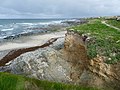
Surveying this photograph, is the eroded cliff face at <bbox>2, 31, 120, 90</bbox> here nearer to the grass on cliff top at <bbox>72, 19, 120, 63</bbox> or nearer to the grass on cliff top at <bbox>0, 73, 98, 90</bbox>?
the grass on cliff top at <bbox>72, 19, 120, 63</bbox>

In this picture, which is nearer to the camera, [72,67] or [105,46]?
[105,46]

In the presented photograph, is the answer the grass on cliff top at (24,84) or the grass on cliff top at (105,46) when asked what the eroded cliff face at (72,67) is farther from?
the grass on cliff top at (24,84)

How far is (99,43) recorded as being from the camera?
1934 centimetres

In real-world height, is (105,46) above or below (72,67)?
above

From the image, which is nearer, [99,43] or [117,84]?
[117,84]

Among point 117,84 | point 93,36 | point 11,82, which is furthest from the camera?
point 93,36

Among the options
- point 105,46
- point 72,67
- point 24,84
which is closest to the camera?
point 24,84

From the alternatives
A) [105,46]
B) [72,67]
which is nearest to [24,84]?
[105,46]

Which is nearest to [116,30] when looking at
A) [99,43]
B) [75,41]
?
[75,41]

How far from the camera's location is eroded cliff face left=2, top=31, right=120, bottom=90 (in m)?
17.6

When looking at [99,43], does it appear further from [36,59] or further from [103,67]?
[36,59]

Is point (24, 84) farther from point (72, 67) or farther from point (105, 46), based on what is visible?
point (72, 67)

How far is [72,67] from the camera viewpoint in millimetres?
21875

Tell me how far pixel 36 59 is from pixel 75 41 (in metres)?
3.39
